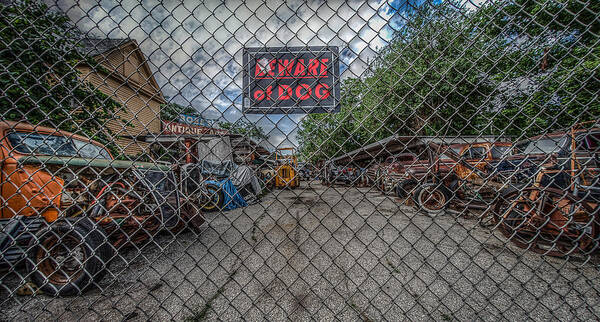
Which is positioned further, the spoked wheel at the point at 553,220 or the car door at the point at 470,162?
the car door at the point at 470,162

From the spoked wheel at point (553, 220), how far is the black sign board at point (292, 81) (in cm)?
120

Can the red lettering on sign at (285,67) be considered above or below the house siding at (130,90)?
above

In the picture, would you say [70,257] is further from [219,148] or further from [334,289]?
[334,289]

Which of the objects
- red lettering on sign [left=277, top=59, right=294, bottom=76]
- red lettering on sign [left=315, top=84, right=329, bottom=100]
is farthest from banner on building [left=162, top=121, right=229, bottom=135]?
red lettering on sign [left=315, top=84, right=329, bottom=100]

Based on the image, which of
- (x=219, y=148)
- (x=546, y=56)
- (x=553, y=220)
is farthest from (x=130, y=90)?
(x=553, y=220)

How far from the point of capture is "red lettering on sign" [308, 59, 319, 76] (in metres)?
1.39

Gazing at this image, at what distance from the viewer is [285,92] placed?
4.53 ft

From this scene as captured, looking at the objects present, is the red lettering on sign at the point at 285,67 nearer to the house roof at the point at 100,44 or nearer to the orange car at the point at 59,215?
the house roof at the point at 100,44

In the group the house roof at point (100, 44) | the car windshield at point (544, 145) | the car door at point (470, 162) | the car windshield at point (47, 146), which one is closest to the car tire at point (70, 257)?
the car windshield at point (47, 146)

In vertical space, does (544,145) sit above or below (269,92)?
below

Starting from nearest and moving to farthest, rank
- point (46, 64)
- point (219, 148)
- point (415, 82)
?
point (415, 82) → point (46, 64) → point (219, 148)

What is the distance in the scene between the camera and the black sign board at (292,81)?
137 cm

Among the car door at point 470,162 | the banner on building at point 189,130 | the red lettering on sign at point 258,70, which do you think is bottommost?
the car door at point 470,162

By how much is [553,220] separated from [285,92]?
10.0 feet
